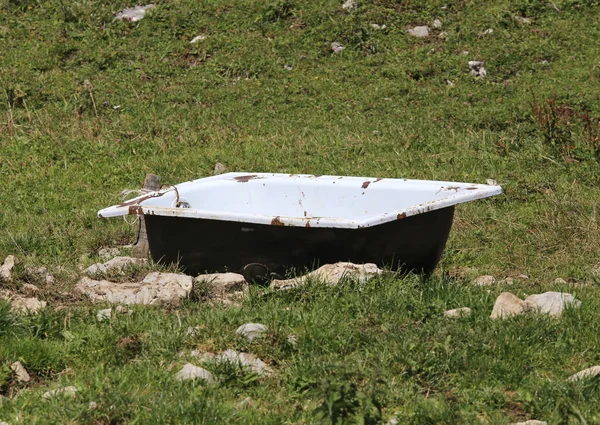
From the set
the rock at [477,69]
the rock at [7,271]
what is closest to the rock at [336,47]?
the rock at [477,69]

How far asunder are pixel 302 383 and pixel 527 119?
694 cm

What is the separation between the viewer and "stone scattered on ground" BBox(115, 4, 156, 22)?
13805 millimetres

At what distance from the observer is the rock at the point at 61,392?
369cm

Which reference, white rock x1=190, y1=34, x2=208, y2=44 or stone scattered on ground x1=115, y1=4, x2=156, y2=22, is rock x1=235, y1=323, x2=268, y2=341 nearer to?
white rock x1=190, y1=34, x2=208, y2=44

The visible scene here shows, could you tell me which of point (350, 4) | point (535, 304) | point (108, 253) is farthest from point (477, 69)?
point (535, 304)

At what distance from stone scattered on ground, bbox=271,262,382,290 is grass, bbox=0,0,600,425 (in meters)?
0.13

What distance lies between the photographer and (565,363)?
4.07 m

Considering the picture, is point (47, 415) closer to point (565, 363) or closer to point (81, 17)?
point (565, 363)

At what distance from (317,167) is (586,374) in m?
5.36

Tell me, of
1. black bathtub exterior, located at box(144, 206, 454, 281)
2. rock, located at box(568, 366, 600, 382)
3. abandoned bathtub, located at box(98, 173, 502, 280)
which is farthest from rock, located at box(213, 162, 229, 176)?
rock, located at box(568, 366, 600, 382)

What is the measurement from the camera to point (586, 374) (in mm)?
3836

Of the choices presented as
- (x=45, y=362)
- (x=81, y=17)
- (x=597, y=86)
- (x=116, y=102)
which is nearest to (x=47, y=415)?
(x=45, y=362)

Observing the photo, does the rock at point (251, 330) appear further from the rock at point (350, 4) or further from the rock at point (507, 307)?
the rock at point (350, 4)

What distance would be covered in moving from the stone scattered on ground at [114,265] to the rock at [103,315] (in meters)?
1.12
